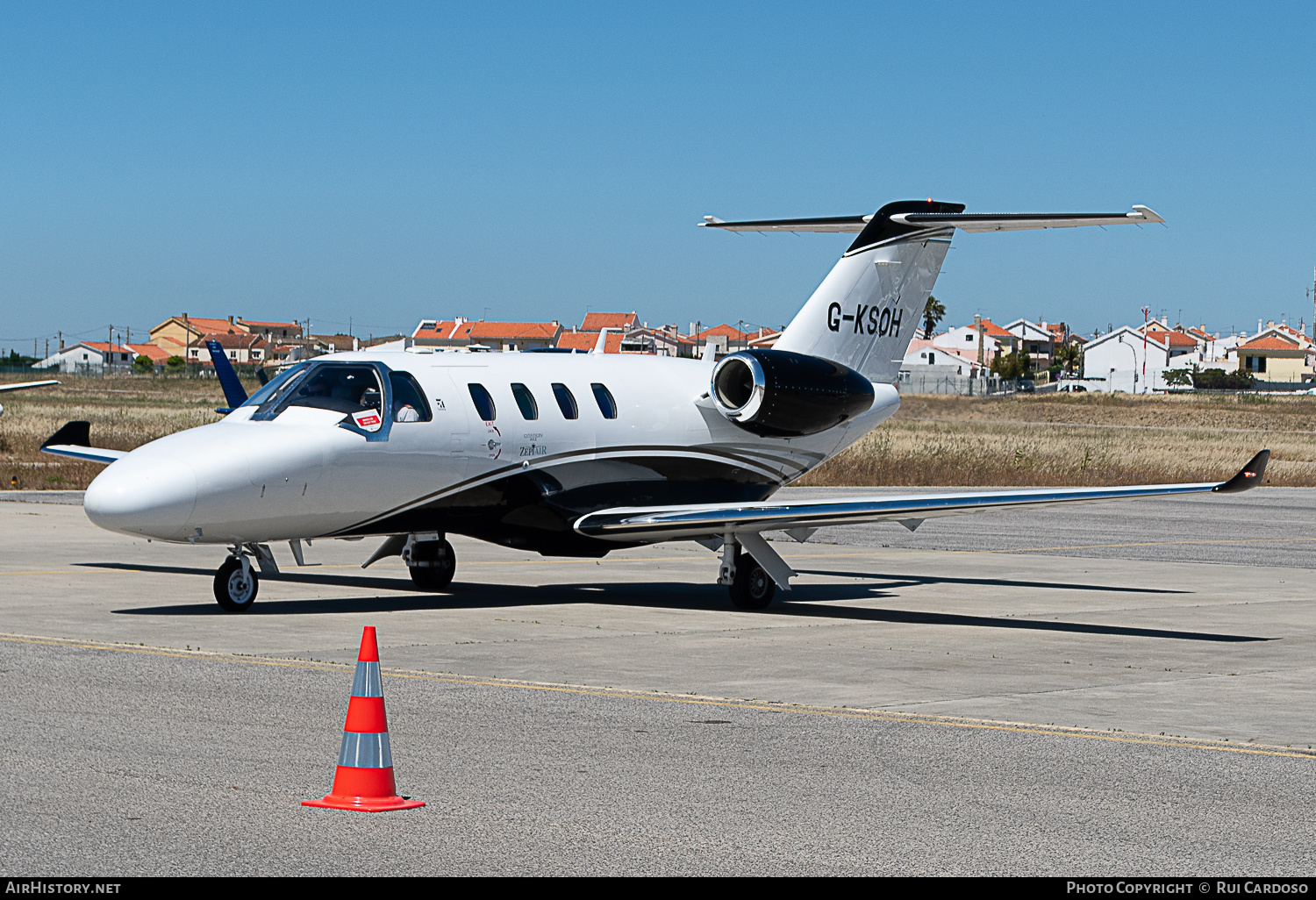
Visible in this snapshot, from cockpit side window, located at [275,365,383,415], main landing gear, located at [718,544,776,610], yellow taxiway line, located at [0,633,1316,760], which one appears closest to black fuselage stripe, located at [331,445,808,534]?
cockpit side window, located at [275,365,383,415]

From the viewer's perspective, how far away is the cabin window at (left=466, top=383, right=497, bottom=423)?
1781 centimetres

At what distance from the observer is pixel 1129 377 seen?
187 meters

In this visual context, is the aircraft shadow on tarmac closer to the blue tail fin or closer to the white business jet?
the white business jet

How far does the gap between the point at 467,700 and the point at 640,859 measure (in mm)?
4377

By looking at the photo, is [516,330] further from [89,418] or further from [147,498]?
[147,498]

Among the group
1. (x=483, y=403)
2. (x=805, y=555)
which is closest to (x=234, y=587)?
(x=483, y=403)

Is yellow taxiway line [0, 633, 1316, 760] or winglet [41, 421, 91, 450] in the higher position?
winglet [41, 421, 91, 450]

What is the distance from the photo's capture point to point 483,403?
1789cm

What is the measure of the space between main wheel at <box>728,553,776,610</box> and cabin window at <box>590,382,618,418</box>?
2150 mm

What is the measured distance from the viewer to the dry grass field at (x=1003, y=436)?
140 ft

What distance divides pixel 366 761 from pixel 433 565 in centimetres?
1097

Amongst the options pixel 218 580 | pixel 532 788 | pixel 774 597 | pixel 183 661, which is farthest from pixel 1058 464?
pixel 532 788

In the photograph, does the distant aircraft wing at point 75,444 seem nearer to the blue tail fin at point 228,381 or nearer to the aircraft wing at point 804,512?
the blue tail fin at point 228,381
